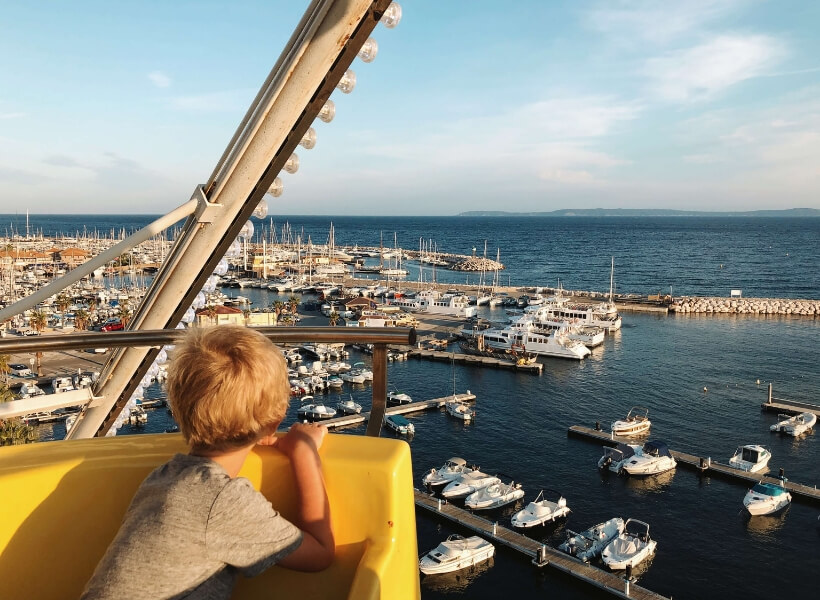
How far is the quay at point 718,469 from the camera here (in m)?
18.9

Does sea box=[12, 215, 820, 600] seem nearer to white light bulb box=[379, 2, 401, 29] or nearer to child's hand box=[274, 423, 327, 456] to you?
child's hand box=[274, 423, 327, 456]

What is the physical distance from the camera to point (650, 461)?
20.5 meters

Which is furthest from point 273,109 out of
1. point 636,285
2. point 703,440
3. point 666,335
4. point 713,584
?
point 636,285

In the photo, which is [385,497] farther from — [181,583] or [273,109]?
[273,109]

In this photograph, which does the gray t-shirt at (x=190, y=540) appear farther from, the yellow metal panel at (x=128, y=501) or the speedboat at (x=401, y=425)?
the speedboat at (x=401, y=425)

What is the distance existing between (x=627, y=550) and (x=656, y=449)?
6.45 metres

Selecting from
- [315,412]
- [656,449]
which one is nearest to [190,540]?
[656,449]

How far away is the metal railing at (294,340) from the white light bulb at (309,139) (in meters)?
0.80

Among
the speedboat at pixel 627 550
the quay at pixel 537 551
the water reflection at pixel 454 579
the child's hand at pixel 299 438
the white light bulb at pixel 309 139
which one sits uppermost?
the white light bulb at pixel 309 139

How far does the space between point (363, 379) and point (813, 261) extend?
82987mm

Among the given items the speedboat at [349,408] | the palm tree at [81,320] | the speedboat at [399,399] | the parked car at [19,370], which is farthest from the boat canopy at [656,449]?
the palm tree at [81,320]

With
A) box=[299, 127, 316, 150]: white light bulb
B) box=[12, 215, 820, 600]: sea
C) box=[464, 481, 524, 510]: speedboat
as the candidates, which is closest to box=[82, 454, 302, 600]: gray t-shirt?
box=[299, 127, 316, 150]: white light bulb

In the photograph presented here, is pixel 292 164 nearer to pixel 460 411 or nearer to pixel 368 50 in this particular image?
pixel 368 50

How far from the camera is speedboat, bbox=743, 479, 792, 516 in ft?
58.5
